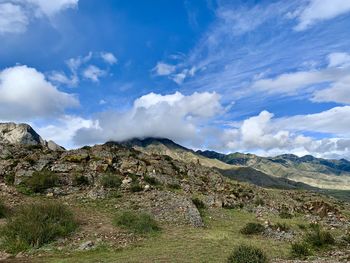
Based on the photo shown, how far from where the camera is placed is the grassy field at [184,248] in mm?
17455

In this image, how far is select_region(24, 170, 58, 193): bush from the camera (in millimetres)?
31109

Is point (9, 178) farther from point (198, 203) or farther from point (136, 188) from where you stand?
point (198, 203)

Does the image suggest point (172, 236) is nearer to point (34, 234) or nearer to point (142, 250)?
point (142, 250)

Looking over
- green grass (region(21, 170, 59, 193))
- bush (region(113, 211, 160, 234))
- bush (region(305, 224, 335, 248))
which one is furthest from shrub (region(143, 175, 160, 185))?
bush (region(305, 224, 335, 248))

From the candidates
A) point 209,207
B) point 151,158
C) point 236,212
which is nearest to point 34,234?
point 209,207

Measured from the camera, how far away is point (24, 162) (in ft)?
120

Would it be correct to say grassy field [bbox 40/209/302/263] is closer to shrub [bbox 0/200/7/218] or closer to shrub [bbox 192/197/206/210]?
shrub [bbox 192/197/206/210]

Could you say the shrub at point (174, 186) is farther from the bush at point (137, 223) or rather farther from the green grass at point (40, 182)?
the bush at point (137, 223)

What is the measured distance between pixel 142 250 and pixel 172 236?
153 inches

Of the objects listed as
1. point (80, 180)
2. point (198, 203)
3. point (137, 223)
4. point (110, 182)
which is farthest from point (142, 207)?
point (80, 180)

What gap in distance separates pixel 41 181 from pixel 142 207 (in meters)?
9.67

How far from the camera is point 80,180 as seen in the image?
34.3 metres

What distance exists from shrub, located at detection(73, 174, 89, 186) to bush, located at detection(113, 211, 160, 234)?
10.3m

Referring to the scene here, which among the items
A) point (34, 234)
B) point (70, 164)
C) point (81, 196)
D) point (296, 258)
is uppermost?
point (70, 164)
